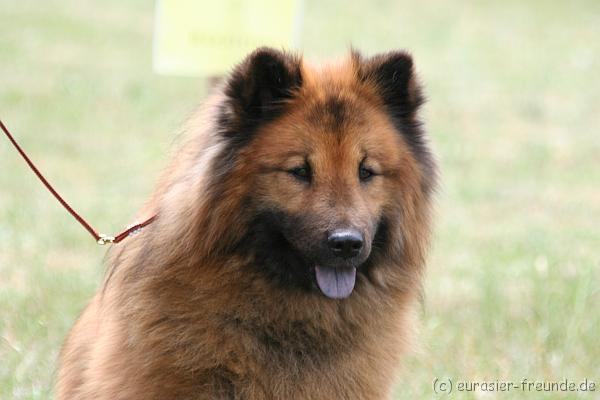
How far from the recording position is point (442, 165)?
446 inches

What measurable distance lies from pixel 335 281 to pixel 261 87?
2.93 ft

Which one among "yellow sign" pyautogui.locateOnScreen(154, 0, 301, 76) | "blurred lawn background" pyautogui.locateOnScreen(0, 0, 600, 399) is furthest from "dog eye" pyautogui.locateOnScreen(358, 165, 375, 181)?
"yellow sign" pyautogui.locateOnScreen(154, 0, 301, 76)

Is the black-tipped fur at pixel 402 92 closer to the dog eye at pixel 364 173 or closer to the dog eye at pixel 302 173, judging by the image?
the dog eye at pixel 364 173

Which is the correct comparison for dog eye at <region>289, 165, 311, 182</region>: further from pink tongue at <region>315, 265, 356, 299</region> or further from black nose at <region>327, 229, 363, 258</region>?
pink tongue at <region>315, 265, 356, 299</region>

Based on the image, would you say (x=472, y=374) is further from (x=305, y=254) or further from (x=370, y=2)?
(x=370, y=2)

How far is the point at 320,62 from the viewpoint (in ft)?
16.6

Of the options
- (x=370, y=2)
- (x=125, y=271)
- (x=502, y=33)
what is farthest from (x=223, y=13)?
(x=370, y=2)

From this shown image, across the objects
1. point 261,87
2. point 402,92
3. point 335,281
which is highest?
point 261,87

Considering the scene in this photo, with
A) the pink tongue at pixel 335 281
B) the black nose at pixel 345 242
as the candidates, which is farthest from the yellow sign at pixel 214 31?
the black nose at pixel 345 242

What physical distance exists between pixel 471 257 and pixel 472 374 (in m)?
3.16

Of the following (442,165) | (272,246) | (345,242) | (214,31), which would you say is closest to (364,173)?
(345,242)

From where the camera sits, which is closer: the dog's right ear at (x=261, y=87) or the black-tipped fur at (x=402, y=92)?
the dog's right ear at (x=261, y=87)

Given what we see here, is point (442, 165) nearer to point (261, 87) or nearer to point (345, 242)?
point (261, 87)

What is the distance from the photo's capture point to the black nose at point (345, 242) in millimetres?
4336
